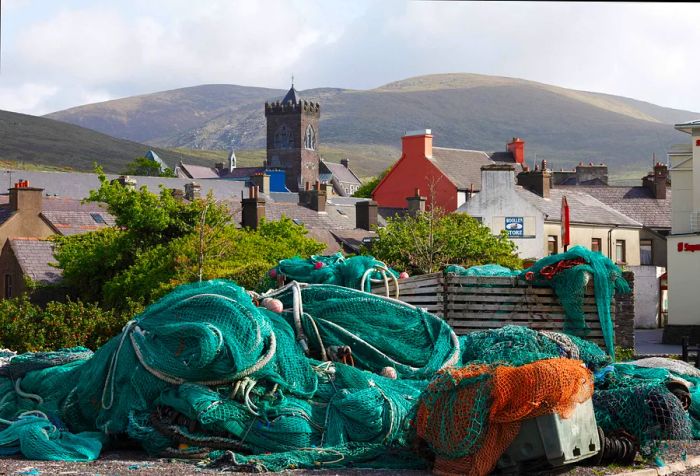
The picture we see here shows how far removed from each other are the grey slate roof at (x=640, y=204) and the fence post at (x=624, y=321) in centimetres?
4236

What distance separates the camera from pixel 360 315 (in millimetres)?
13453

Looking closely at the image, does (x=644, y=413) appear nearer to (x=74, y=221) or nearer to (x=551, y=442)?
(x=551, y=442)

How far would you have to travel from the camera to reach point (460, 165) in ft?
211

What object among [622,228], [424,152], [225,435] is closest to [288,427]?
[225,435]

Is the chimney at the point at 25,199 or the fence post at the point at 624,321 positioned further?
the chimney at the point at 25,199

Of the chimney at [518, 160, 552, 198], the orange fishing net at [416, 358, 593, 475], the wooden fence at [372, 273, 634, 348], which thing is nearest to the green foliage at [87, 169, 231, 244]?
the chimney at [518, 160, 552, 198]

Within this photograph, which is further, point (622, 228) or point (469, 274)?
point (622, 228)

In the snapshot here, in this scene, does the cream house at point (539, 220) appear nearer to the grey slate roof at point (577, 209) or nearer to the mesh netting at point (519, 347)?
the grey slate roof at point (577, 209)

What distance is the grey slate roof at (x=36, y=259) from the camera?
43.5m

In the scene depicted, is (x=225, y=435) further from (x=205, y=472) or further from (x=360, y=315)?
(x=360, y=315)

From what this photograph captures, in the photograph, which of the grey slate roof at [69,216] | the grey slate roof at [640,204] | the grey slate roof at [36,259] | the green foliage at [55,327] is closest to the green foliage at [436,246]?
the green foliage at [55,327]

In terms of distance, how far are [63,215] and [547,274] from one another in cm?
4198

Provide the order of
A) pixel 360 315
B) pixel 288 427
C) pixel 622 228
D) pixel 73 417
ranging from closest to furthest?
1. pixel 288 427
2. pixel 73 417
3. pixel 360 315
4. pixel 622 228

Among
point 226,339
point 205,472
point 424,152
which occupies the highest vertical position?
point 424,152
